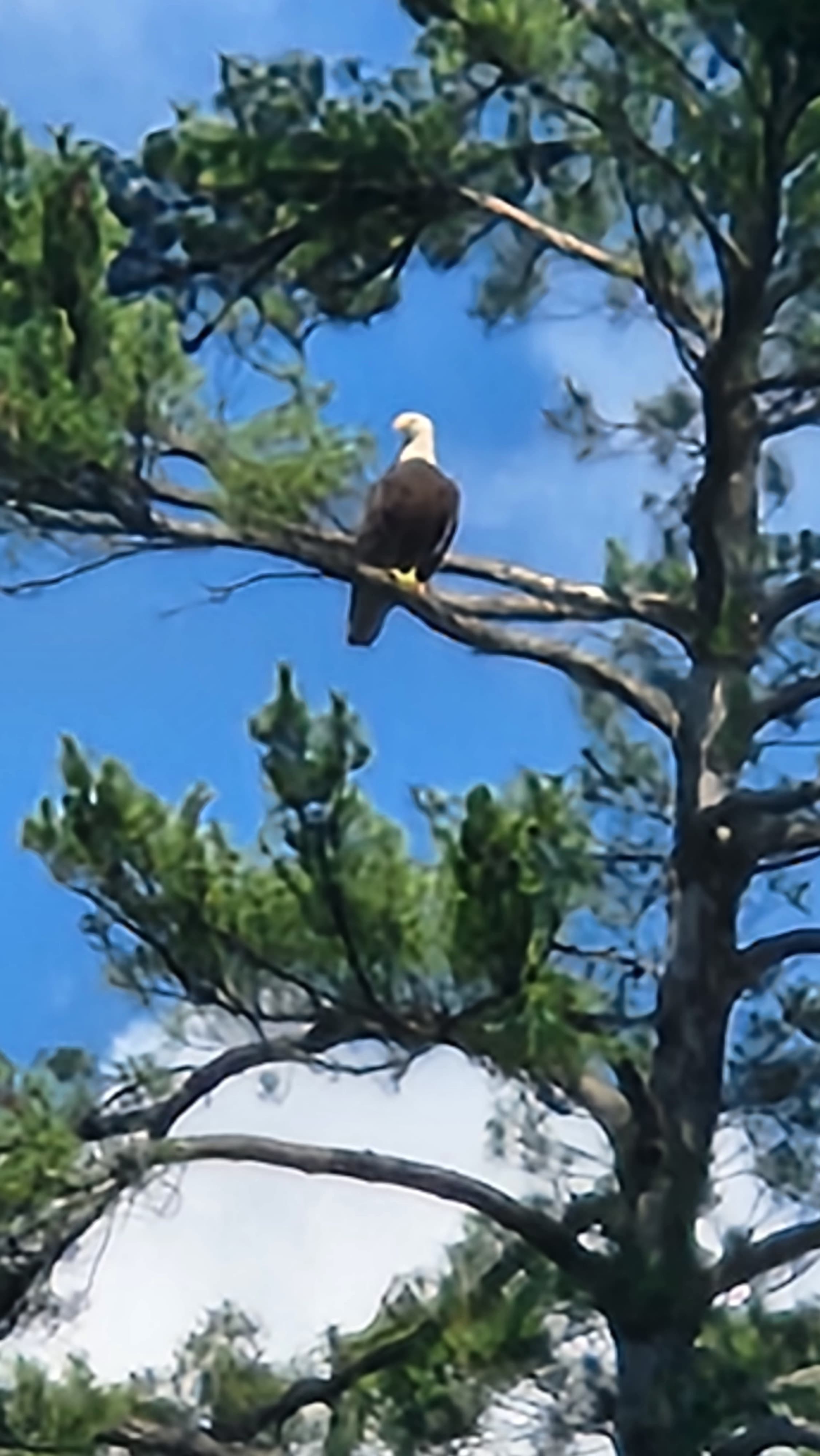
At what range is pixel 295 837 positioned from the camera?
211 inches

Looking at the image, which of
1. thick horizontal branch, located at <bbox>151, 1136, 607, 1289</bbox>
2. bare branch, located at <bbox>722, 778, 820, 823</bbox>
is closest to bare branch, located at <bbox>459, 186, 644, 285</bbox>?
bare branch, located at <bbox>722, 778, 820, 823</bbox>

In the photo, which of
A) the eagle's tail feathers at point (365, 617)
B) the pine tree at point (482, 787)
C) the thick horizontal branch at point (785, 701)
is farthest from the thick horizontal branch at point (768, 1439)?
the eagle's tail feathers at point (365, 617)

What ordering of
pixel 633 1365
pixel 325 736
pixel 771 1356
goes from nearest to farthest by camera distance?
1. pixel 325 736
2. pixel 633 1365
3. pixel 771 1356

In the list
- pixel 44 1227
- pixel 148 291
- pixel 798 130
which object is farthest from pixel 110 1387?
pixel 798 130

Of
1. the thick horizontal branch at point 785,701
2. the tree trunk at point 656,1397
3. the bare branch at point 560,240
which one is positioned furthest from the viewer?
the bare branch at point 560,240

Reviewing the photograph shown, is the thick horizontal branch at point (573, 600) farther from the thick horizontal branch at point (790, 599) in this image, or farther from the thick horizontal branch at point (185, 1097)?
the thick horizontal branch at point (185, 1097)

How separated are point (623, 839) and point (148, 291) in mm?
1463

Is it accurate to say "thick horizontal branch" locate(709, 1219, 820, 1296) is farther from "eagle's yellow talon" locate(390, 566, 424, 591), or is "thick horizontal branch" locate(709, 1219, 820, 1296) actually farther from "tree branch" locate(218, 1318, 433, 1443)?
"eagle's yellow talon" locate(390, 566, 424, 591)

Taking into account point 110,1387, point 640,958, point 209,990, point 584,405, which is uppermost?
point 584,405

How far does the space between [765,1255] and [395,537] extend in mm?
1510

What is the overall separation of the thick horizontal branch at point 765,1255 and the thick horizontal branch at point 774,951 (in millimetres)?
476

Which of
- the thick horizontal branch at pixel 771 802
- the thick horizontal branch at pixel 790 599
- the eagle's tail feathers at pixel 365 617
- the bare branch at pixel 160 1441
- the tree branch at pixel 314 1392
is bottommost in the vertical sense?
the bare branch at pixel 160 1441

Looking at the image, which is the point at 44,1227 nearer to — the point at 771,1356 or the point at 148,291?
the point at 771,1356

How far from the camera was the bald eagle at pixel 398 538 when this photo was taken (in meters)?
5.94
